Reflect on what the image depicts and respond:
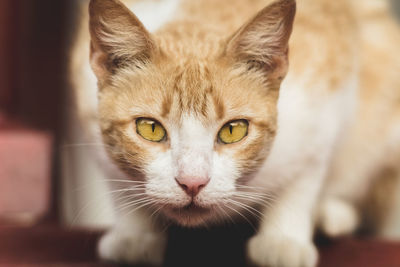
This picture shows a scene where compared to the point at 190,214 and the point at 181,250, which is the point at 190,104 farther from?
the point at 181,250

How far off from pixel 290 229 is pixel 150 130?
12.7 inches

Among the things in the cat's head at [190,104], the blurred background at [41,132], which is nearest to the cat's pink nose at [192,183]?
the cat's head at [190,104]

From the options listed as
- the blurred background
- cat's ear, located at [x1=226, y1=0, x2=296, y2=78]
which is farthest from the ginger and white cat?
the blurred background

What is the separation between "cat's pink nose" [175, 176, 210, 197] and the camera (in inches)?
29.8

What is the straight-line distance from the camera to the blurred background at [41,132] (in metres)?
1.23

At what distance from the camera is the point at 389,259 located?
1.04 meters

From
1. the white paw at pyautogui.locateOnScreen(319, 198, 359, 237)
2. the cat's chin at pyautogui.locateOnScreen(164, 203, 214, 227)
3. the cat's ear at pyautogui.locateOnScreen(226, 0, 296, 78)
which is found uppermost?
the cat's ear at pyautogui.locateOnScreen(226, 0, 296, 78)

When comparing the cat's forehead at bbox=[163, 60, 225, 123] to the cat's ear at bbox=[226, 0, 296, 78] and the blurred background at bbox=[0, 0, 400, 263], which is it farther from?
the blurred background at bbox=[0, 0, 400, 263]

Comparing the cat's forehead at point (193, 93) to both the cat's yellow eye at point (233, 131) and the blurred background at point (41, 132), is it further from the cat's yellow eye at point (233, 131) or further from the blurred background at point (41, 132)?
the blurred background at point (41, 132)

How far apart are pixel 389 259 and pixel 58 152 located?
713mm

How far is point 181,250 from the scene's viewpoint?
997 mm

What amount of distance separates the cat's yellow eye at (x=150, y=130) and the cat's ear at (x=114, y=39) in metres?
0.08

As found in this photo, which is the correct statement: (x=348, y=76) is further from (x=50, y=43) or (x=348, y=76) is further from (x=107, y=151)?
(x=50, y=43)

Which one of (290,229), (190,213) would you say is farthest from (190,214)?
(290,229)
